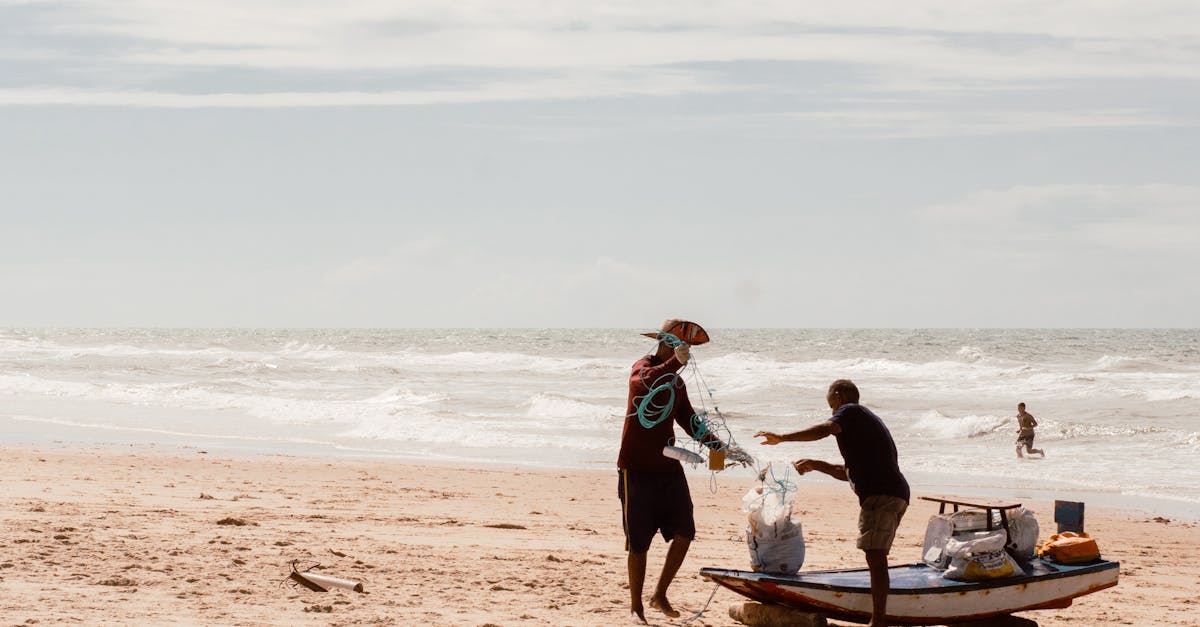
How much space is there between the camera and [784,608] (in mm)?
6582

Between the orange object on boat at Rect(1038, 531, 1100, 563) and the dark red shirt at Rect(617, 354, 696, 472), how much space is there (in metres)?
2.29

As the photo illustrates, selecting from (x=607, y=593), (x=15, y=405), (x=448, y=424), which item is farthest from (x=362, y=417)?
(x=607, y=593)

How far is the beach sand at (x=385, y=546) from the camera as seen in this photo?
705 centimetres

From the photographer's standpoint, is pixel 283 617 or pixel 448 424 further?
pixel 448 424

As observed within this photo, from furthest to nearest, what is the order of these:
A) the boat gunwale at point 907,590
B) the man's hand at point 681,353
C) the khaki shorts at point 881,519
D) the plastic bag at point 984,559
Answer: the plastic bag at point 984,559, the man's hand at point 681,353, the boat gunwale at point 907,590, the khaki shorts at point 881,519

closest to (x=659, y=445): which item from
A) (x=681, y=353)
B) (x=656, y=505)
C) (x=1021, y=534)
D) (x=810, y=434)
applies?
(x=656, y=505)

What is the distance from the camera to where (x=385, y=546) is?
29.8ft

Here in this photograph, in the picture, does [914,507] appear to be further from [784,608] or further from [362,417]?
[362,417]

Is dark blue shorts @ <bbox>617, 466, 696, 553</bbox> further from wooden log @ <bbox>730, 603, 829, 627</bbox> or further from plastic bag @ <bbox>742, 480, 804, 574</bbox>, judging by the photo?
wooden log @ <bbox>730, 603, 829, 627</bbox>

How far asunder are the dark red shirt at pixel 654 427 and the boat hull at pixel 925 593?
66 centimetres

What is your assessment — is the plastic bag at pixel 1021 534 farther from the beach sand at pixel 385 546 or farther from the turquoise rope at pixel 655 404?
the turquoise rope at pixel 655 404

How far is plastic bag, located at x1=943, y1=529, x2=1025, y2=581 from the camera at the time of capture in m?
6.65

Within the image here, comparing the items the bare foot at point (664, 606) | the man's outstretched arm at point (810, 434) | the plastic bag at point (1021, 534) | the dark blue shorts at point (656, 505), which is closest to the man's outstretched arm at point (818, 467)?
the man's outstretched arm at point (810, 434)

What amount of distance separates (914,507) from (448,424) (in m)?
10.7
